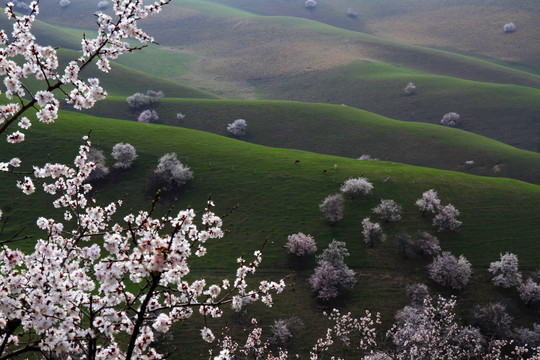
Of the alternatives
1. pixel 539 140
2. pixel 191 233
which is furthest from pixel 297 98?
pixel 191 233

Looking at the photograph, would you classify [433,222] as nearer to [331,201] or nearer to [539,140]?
[331,201]

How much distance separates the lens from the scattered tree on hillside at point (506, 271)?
34094 millimetres

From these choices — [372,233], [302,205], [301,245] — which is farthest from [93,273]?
[302,205]

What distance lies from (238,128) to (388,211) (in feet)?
171

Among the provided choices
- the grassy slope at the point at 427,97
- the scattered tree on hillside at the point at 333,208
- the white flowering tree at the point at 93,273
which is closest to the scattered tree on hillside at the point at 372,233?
the scattered tree on hillside at the point at 333,208

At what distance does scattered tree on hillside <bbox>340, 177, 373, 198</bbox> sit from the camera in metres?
47.5

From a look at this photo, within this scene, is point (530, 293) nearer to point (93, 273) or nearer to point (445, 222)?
point (445, 222)

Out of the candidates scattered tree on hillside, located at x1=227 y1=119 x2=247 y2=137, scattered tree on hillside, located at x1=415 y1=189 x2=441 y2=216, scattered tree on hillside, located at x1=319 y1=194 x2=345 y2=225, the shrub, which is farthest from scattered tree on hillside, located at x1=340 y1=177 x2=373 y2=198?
scattered tree on hillside, located at x1=227 y1=119 x2=247 y2=137

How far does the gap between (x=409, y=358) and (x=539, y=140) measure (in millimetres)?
92353

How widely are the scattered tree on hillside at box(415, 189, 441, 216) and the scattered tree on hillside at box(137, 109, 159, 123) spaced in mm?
67182

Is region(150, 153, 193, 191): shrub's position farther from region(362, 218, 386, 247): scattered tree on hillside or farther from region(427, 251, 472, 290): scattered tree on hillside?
region(427, 251, 472, 290): scattered tree on hillside

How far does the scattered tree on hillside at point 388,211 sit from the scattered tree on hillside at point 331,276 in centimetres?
902

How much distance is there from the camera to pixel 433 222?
42.2 meters

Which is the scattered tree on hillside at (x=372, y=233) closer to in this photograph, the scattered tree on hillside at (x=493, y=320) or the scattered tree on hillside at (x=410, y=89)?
the scattered tree on hillside at (x=493, y=320)
